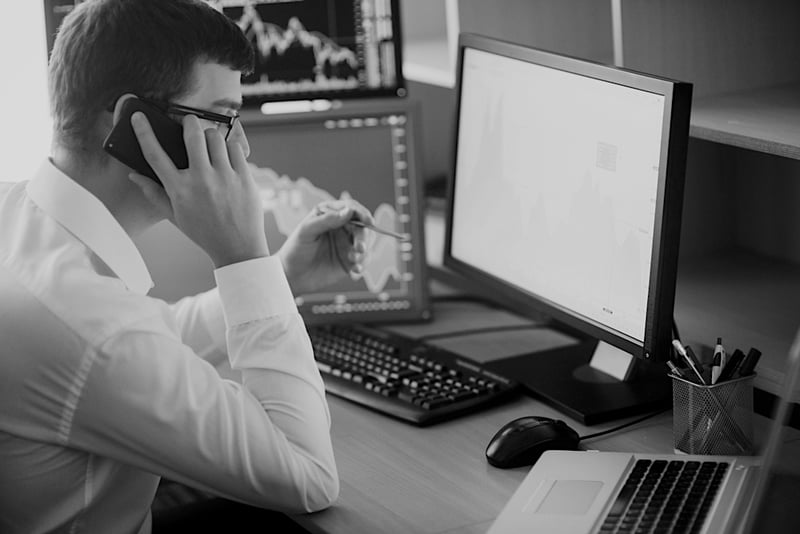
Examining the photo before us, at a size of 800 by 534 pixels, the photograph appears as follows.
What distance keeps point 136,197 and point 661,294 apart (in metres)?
0.65

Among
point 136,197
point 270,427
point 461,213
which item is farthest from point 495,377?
point 136,197

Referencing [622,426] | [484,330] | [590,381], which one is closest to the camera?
[622,426]

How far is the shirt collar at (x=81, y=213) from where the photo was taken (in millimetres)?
1329

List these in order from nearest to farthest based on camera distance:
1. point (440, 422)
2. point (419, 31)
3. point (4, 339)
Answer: point (4, 339), point (440, 422), point (419, 31)

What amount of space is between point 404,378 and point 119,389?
557mm

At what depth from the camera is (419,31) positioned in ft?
8.14

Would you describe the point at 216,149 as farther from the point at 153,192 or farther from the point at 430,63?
the point at 430,63

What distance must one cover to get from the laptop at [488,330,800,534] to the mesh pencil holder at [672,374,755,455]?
48 millimetres

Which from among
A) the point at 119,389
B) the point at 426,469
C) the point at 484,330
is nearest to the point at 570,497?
the point at 426,469

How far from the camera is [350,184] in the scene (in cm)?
202

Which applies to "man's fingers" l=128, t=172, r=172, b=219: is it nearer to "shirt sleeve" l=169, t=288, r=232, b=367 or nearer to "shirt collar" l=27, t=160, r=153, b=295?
"shirt collar" l=27, t=160, r=153, b=295

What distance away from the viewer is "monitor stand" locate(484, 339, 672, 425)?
61.3 inches

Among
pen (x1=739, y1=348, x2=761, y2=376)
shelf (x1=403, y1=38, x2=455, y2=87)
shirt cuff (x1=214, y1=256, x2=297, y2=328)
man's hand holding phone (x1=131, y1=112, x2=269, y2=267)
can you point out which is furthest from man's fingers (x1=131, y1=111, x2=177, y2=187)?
shelf (x1=403, y1=38, x2=455, y2=87)

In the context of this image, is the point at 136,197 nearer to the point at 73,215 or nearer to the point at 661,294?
the point at 73,215
